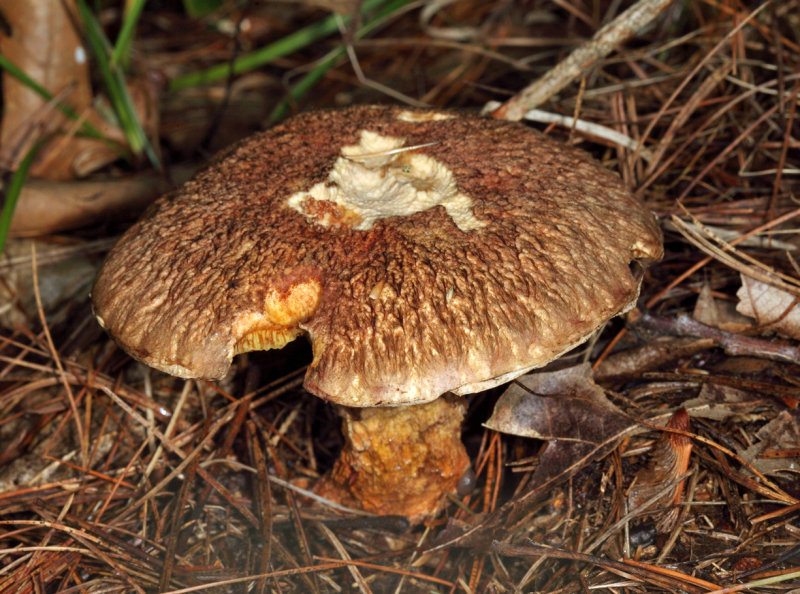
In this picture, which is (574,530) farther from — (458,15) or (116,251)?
(458,15)

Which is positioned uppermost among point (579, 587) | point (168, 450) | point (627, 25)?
point (627, 25)

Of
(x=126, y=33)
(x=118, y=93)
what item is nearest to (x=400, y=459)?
(x=118, y=93)

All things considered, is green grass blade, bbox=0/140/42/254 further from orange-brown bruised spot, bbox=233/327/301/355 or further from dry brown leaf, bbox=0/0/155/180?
orange-brown bruised spot, bbox=233/327/301/355

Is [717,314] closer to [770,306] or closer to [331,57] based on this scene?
[770,306]

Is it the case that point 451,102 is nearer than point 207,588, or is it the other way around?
point 207,588

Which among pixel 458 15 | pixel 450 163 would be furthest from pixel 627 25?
pixel 458 15

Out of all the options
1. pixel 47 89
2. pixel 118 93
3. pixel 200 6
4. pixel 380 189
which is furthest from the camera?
pixel 200 6

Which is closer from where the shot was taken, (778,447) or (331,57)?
(778,447)
